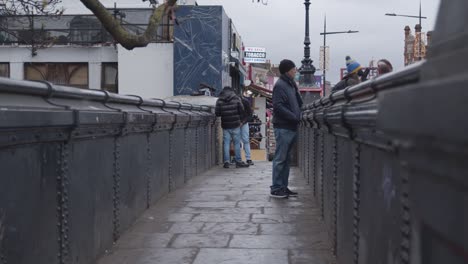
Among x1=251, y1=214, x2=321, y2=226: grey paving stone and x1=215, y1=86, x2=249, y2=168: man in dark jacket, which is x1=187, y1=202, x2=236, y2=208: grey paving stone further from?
x1=215, y1=86, x2=249, y2=168: man in dark jacket

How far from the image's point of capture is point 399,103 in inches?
57.3

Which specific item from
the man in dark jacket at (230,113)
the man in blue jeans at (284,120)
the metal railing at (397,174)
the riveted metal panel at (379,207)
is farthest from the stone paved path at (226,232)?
the man in dark jacket at (230,113)

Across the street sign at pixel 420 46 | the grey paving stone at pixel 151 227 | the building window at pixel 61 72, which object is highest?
the street sign at pixel 420 46

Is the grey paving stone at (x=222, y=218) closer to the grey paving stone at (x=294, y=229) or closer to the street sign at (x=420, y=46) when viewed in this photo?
the grey paving stone at (x=294, y=229)

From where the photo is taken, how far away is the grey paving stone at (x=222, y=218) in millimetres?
7023

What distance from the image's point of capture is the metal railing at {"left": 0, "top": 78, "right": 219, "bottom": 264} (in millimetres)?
3311

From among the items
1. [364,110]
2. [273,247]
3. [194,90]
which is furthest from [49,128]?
[194,90]

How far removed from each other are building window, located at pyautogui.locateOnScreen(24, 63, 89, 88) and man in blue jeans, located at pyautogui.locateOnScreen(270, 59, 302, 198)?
1907 centimetres

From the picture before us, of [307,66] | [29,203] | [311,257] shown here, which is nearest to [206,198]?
[311,257]

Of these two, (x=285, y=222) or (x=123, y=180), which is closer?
(x=123, y=180)

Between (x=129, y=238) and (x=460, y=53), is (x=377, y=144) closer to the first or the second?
(x=460, y=53)

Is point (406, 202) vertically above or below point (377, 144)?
below

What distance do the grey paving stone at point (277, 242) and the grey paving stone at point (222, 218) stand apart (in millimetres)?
851

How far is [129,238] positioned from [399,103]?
4.88 m
